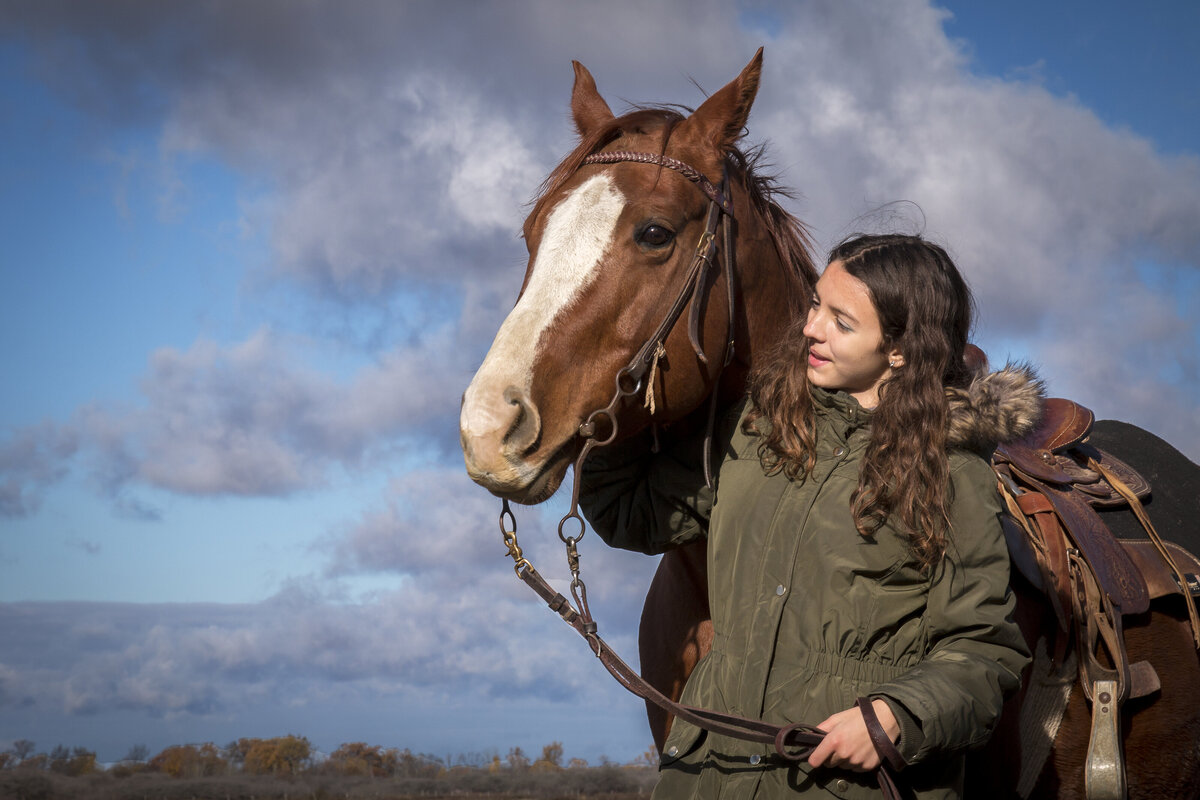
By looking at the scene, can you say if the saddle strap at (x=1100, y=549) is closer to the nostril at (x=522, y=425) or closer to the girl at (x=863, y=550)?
the girl at (x=863, y=550)

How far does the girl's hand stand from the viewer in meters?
1.66

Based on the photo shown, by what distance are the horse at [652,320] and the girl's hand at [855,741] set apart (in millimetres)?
768

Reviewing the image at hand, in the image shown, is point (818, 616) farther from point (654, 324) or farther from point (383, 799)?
point (383, 799)

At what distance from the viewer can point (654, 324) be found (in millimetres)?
2117

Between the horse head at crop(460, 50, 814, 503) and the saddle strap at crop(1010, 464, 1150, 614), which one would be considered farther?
the saddle strap at crop(1010, 464, 1150, 614)

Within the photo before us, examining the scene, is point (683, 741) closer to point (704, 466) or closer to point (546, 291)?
point (704, 466)

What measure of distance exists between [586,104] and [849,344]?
1181mm

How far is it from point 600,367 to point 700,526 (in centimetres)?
55

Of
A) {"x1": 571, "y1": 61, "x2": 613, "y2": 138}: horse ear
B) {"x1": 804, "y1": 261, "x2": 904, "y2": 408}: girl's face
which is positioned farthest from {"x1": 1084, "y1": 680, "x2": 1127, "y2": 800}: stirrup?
{"x1": 571, "y1": 61, "x2": 613, "y2": 138}: horse ear

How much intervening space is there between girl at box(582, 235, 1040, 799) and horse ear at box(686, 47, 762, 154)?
46 centimetres

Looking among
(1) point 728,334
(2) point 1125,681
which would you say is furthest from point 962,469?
(2) point 1125,681

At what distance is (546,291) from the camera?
6.66 ft

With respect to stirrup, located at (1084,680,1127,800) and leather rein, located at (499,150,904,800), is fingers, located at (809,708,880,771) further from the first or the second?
stirrup, located at (1084,680,1127,800)

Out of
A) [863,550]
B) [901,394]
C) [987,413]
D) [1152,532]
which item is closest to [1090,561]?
[1152,532]
